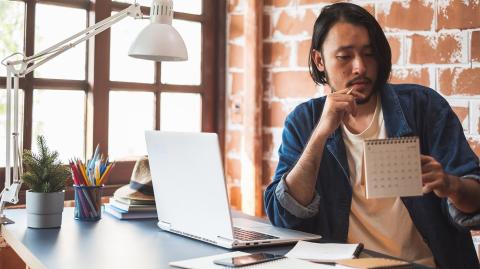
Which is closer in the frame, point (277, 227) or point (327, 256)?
point (327, 256)

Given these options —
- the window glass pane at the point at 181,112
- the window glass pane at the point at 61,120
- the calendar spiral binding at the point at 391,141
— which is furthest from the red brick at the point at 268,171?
the calendar spiral binding at the point at 391,141

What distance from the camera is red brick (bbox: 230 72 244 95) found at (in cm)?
250

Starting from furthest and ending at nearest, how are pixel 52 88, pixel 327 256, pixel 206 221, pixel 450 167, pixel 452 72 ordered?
pixel 52 88 → pixel 452 72 → pixel 450 167 → pixel 206 221 → pixel 327 256

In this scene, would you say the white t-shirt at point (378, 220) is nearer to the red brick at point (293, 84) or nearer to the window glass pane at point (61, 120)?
the red brick at point (293, 84)

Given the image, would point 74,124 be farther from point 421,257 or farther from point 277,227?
point 421,257

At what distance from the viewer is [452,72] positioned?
181cm

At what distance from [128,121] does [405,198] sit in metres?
1.35

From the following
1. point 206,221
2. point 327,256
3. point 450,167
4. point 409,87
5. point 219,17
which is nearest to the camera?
point 327,256

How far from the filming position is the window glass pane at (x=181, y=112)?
8.25ft

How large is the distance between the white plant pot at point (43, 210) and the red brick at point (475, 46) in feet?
4.26

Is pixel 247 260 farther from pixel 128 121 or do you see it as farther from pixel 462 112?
pixel 128 121

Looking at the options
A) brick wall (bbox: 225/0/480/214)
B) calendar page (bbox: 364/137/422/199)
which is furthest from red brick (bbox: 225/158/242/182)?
calendar page (bbox: 364/137/422/199)

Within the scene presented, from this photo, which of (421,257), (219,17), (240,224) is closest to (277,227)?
(240,224)

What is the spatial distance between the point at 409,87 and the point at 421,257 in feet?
1.53
